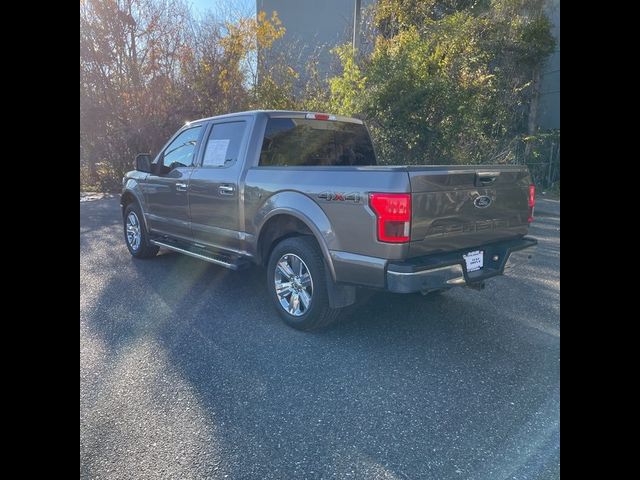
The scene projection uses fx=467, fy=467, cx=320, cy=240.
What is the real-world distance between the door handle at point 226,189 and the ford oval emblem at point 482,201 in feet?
7.73

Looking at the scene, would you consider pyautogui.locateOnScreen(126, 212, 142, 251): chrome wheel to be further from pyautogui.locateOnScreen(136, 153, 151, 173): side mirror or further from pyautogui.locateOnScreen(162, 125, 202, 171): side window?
pyautogui.locateOnScreen(162, 125, 202, 171): side window

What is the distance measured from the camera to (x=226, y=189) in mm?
4852

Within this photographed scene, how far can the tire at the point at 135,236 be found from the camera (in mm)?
6620

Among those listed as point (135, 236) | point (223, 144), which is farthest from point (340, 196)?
point (135, 236)

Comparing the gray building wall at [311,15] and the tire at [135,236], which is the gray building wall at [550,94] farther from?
the tire at [135,236]

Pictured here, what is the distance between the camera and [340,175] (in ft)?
12.0

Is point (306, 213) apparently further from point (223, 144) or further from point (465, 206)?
point (223, 144)

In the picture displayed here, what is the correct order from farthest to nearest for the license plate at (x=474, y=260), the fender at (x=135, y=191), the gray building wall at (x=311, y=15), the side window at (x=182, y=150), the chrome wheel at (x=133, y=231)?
the gray building wall at (x=311, y=15) → the chrome wheel at (x=133, y=231) → the fender at (x=135, y=191) → the side window at (x=182, y=150) → the license plate at (x=474, y=260)

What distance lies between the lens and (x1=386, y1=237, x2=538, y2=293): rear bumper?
3.34 meters

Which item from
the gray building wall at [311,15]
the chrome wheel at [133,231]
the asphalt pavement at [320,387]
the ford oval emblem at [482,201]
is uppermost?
the gray building wall at [311,15]

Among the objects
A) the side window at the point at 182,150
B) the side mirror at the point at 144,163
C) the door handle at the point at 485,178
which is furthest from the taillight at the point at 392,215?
the side mirror at the point at 144,163
